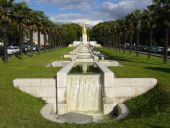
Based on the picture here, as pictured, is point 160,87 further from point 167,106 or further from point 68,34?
point 68,34

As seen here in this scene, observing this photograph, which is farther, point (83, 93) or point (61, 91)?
point (83, 93)

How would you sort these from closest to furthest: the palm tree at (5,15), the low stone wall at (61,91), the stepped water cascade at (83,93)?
1. the low stone wall at (61,91)
2. the stepped water cascade at (83,93)
3. the palm tree at (5,15)

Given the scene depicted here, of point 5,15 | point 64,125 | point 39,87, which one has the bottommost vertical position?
point 64,125

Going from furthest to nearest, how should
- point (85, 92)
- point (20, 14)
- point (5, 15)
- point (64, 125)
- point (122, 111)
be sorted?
point (20, 14) → point (5, 15) → point (85, 92) → point (122, 111) → point (64, 125)

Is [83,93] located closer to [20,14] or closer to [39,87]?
[39,87]

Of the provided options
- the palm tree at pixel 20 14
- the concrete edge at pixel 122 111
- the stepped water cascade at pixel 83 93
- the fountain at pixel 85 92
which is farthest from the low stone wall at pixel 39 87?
the palm tree at pixel 20 14

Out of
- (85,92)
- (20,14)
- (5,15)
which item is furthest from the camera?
(20,14)

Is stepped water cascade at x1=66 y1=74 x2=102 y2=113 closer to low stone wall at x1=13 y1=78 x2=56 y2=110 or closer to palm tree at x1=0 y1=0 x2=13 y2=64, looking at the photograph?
low stone wall at x1=13 y1=78 x2=56 y2=110

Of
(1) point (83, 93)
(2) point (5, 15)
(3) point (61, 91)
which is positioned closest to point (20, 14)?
(2) point (5, 15)

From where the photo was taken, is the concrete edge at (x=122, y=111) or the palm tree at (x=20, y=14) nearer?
the concrete edge at (x=122, y=111)

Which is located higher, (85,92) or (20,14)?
(20,14)

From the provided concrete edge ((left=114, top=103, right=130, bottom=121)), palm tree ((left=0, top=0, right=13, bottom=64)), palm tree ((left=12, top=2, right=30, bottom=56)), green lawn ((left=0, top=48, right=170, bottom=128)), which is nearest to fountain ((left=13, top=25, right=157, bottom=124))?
concrete edge ((left=114, top=103, right=130, bottom=121))

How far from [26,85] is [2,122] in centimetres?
719

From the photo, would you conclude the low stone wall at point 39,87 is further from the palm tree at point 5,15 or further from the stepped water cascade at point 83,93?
the palm tree at point 5,15
